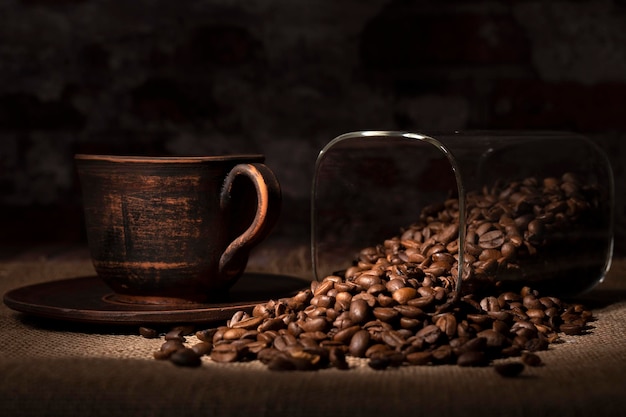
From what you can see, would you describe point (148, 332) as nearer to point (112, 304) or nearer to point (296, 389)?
point (112, 304)

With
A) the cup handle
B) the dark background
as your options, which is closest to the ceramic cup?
the cup handle

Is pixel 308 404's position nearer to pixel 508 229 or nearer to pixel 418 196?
pixel 508 229

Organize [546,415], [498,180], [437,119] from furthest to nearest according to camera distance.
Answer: [437,119], [498,180], [546,415]

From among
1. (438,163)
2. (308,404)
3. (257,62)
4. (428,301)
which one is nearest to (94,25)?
(257,62)

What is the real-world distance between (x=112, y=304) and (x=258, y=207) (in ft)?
0.71

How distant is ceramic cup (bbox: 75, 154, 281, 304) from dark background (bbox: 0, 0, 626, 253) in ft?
2.76

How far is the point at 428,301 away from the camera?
3.33 ft

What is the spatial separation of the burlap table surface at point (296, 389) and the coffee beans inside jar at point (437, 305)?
3 centimetres

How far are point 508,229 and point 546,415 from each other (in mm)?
431

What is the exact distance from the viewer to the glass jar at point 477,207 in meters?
1.17

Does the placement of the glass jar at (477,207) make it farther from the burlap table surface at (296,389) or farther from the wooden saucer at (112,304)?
the burlap table surface at (296,389)

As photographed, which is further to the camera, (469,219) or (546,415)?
(469,219)

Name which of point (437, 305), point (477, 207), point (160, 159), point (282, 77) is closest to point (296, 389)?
point (437, 305)

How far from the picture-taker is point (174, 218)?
1.09 metres
